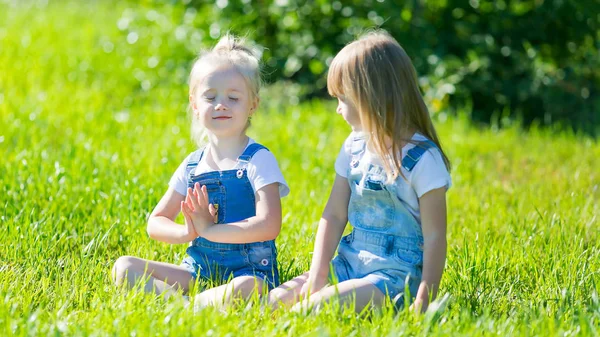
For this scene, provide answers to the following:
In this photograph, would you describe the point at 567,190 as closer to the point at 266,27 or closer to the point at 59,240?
the point at 59,240

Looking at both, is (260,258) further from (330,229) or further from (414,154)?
(414,154)

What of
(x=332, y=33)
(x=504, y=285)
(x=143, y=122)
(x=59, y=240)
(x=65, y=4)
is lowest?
(x=504, y=285)

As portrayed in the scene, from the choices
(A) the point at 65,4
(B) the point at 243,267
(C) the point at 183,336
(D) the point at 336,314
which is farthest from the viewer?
(A) the point at 65,4

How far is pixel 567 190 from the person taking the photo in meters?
4.66

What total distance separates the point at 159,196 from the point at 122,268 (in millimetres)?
1049

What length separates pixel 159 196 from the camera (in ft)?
13.6

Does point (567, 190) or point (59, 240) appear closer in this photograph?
point (59, 240)

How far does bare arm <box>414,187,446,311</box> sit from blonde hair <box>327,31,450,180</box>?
0.46 ft

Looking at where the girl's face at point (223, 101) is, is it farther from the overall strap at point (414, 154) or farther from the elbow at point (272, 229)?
the overall strap at point (414, 154)

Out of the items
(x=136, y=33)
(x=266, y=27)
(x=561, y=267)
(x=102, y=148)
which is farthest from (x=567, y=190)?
(x=136, y=33)

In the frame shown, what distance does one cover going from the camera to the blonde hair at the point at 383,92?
2.97 metres

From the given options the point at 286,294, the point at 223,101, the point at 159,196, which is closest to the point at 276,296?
the point at 286,294

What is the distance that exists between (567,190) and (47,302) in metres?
2.93

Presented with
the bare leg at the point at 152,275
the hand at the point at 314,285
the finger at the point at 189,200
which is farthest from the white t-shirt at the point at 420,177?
the bare leg at the point at 152,275
